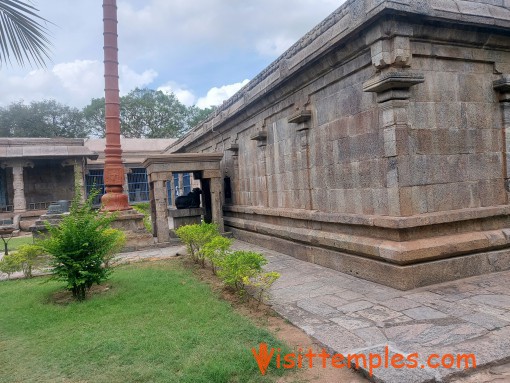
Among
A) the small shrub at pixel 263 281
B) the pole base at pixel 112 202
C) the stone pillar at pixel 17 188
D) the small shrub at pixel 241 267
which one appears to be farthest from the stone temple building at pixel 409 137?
the stone pillar at pixel 17 188

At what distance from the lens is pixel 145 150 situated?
86.6ft

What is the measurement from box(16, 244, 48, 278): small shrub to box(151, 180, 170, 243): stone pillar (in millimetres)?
3362

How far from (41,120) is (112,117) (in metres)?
27.1

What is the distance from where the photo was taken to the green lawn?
10.1ft

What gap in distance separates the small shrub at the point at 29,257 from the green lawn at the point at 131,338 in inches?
61.4

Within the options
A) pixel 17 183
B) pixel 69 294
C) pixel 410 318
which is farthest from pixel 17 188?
pixel 410 318

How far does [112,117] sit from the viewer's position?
11.7 m

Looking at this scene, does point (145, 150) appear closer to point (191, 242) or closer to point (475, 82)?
point (191, 242)

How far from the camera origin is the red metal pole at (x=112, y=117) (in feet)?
37.6

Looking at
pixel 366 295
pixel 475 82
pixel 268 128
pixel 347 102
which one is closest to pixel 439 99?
pixel 475 82

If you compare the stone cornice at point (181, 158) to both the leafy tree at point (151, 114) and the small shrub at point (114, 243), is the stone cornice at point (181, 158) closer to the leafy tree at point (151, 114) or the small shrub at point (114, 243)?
the small shrub at point (114, 243)

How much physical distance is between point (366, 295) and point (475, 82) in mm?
3547

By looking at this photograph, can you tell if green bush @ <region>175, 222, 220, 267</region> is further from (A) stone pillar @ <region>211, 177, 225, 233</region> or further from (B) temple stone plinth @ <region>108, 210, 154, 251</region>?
(A) stone pillar @ <region>211, 177, 225, 233</region>

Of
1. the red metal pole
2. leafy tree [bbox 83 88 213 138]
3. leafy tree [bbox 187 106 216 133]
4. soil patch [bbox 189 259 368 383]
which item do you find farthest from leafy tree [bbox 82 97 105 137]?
soil patch [bbox 189 259 368 383]
